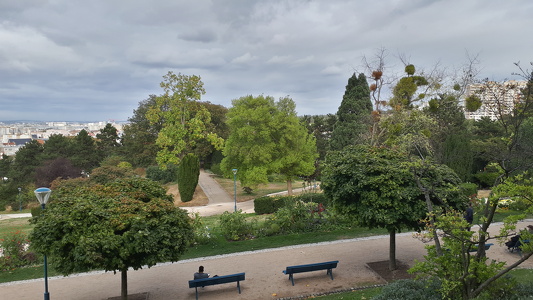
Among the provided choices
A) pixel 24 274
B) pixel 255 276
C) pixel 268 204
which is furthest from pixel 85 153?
pixel 255 276

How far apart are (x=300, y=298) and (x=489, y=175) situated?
21.1 meters

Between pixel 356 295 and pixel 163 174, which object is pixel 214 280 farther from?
pixel 163 174

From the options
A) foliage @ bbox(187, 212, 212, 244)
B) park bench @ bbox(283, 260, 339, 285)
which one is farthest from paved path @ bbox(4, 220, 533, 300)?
foliage @ bbox(187, 212, 212, 244)

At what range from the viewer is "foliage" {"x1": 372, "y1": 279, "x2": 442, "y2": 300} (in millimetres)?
6828

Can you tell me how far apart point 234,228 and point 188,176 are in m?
13.7

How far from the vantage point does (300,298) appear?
9.06 metres

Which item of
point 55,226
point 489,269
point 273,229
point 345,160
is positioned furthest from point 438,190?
point 55,226

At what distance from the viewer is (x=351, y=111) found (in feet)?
109

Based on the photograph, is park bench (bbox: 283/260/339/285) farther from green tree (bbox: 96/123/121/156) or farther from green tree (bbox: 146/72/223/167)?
green tree (bbox: 96/123/121/156)

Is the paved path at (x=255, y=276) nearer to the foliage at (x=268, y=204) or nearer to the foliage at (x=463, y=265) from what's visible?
the foliage at (x=463, y=265)

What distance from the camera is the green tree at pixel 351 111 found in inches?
1259

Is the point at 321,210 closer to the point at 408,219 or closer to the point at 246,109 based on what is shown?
the point at 408,219

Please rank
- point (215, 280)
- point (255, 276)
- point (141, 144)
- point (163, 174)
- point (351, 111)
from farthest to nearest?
point (141, 144)
point (163, 174)
point (351, 111)
point (255, 276)
point (215, 280)

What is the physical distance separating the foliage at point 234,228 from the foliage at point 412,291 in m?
7.64
